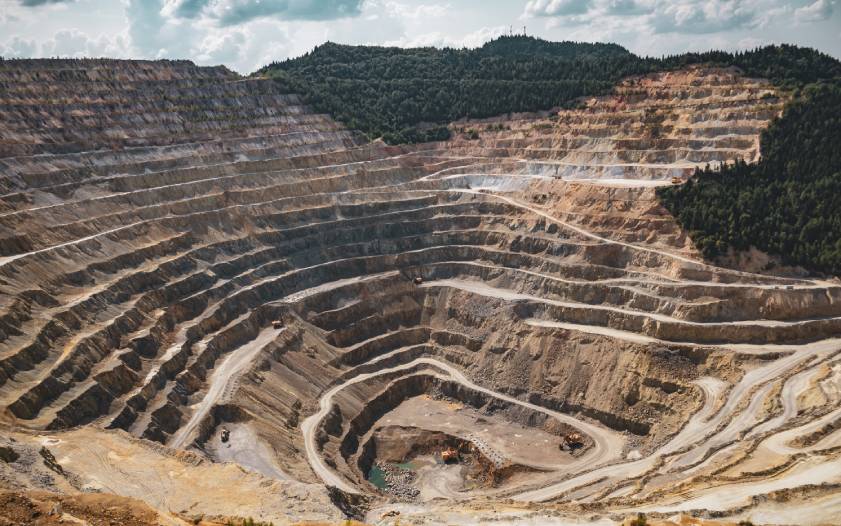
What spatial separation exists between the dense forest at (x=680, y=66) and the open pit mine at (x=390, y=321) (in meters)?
3.72

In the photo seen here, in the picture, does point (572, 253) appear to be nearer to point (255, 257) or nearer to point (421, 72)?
point (255, 257)

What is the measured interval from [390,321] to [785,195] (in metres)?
49.4

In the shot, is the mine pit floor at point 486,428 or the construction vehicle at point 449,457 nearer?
the mine pit floor at point 486,428

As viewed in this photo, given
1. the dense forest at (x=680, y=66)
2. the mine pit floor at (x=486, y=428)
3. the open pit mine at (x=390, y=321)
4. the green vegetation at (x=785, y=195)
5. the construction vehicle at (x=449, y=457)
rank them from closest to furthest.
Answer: the open pit mine at (x=390, y=321), the mine pit floor at (x=486, y=428), the construction vehicle at (x=449, y=457), the green vegetation at (x=785, y=195), the dense forest at (x=680, y=66)

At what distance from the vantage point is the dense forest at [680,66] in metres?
79.2

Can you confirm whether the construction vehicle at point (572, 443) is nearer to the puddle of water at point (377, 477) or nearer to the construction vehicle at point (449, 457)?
the construction vehicle at point (449, 457)

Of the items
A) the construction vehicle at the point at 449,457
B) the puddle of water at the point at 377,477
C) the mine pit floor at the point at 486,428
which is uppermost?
the mine pit floor at the point at 486,428

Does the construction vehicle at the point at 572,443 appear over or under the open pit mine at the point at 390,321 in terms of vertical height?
under

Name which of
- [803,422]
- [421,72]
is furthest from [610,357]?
[421,72]

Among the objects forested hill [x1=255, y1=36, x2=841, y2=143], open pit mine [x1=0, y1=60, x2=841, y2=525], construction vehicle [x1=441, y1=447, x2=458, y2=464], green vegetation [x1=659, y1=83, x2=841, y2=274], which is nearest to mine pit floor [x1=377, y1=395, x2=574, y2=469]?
open pit mine [x1=0, y1=60, x2=841, y2=525]

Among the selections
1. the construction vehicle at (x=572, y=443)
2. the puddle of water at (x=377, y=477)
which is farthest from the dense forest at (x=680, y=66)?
the puddle of water at (x=377, y=477)

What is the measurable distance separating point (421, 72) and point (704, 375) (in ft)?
350

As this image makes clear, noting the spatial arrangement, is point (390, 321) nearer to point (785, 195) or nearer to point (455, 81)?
point (785, 195)

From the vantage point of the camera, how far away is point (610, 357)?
74750mm
